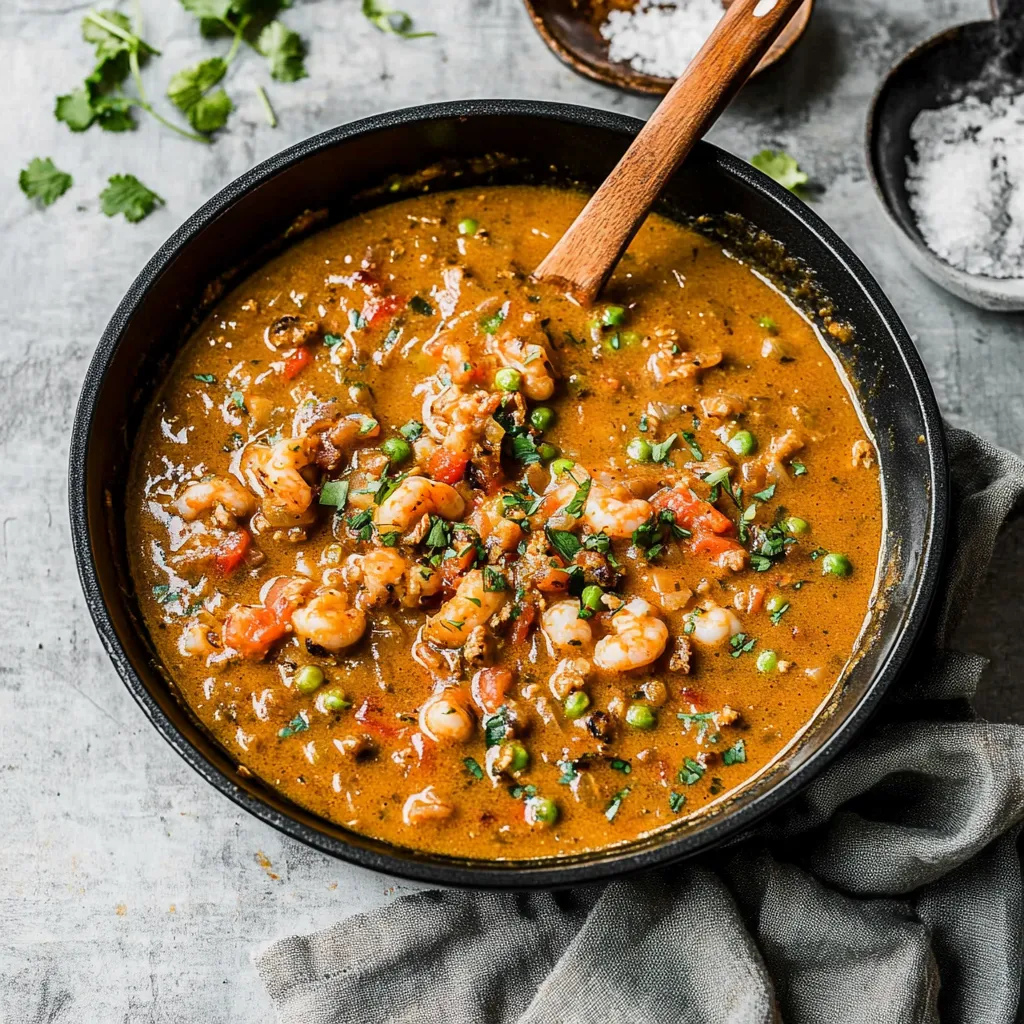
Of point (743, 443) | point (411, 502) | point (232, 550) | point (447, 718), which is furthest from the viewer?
point (743, 443)

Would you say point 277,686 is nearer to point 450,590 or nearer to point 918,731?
point 450,590

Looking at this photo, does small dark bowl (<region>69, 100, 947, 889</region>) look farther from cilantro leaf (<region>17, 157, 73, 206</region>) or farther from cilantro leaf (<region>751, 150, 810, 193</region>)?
cilantro leaf (<region>17, 157, 73, 206</region>)

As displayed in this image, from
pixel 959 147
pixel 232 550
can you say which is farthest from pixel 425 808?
pixel 959 147

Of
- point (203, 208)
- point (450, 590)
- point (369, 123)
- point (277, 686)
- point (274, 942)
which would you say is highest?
point (369, 123)

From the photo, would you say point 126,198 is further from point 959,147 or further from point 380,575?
point 959,147

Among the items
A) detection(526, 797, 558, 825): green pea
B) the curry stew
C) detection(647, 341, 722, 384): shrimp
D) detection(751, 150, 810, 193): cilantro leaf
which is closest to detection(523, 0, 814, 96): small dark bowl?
detection(751, 150, 810, 193): cilantro leaf

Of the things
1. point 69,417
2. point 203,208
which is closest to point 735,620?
point 203,208
